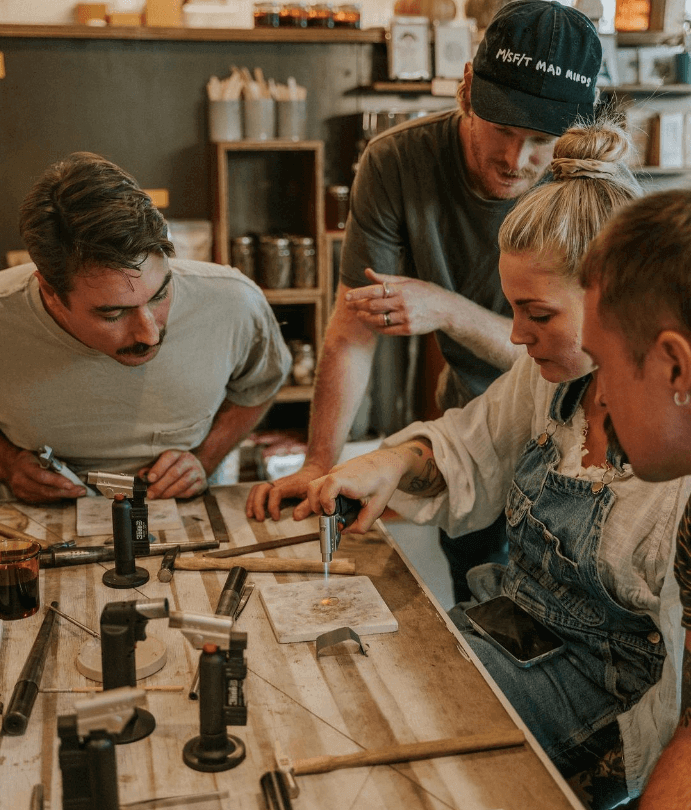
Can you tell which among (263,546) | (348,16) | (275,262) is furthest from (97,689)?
(348,16)

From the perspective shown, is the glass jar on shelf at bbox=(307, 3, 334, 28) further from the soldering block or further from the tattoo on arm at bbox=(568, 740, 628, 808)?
the tattoo on arm at bbox=(568, 740, 628, 808)

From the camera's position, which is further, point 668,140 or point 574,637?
point 668,140

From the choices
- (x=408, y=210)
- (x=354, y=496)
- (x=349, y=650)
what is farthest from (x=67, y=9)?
(x=349, y=650)

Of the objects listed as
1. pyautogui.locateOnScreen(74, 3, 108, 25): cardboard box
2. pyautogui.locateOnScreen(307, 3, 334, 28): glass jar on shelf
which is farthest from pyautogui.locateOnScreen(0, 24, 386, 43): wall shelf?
pyautogui.locateOnScreen(74, 3, 108, 25): cardboard box

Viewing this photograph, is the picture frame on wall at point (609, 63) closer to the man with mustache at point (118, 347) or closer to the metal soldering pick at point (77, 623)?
the man with mustache at point (118, 347)

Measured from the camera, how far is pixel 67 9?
15.1 ft

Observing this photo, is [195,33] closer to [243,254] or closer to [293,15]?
[293,15]

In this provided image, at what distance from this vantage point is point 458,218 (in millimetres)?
2369

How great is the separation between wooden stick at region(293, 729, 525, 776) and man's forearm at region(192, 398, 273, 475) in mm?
1394

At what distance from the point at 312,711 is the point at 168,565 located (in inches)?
21.9

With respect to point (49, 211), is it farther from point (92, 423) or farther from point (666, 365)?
point (666, 365)

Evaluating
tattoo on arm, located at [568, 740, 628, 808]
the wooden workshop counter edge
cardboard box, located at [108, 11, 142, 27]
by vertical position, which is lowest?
tattoo on arm, located at [568, 740, 628, 808]

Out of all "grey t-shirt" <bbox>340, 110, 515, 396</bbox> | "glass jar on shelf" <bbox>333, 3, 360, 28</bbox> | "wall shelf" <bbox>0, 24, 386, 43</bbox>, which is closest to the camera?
"grey t-shirt" <bbox>340, 110, 515, 396</bbox>

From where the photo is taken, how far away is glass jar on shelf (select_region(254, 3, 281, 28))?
4.21 meters
